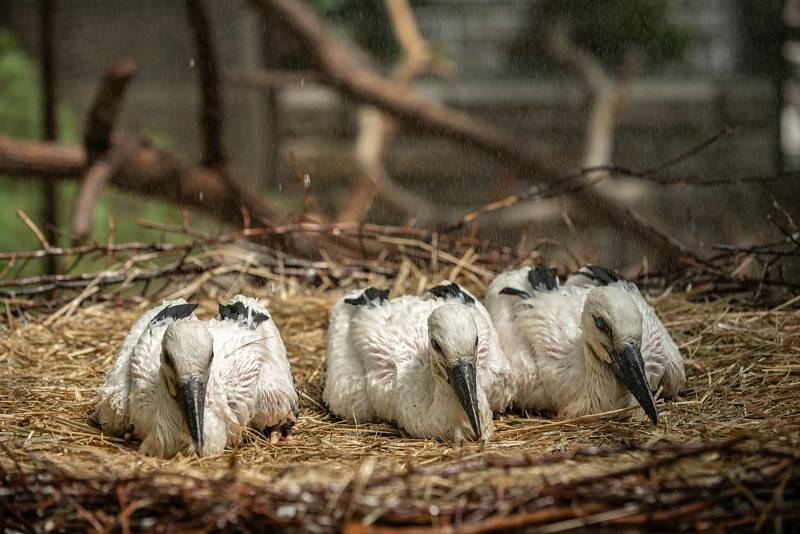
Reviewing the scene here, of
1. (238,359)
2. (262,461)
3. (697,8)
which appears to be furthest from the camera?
(697,8)

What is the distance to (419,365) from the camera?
7.57ft

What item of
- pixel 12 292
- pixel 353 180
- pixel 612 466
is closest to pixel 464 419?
pixel 612 466

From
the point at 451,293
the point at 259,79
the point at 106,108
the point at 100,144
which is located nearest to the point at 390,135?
the point at 259,79

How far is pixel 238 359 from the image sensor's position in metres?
2.22

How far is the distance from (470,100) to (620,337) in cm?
522

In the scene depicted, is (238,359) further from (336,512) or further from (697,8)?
(697,8)

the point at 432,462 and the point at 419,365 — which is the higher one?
the point at 419,365

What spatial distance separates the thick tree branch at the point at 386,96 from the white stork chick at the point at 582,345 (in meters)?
2.45

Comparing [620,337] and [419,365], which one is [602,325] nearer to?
[620,337]

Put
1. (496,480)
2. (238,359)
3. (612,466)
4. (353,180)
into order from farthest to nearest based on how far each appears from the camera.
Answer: (353,180) < (238,359) < (612,466) < (496,480)

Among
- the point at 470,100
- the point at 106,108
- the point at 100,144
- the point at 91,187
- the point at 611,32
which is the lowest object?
the point at 91,187

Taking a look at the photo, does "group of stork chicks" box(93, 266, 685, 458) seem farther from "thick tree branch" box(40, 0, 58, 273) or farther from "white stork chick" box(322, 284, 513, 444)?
"thick tree branch" box(40, 0, 58, 273)

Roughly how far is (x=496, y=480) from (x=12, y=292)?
7.48 feet

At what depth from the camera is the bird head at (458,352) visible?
2.02 metres
